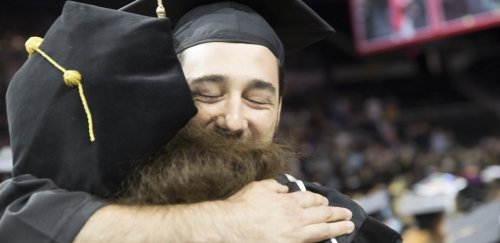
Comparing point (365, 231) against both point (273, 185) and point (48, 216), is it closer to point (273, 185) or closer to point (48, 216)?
point (273, 185)

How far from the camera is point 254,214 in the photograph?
3.60 ft

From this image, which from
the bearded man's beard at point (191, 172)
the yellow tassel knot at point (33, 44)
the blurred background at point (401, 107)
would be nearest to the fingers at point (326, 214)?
the bearded man's beard at point (191, 172)

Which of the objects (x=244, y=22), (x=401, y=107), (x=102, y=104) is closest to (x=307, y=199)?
(x=102, y=104)

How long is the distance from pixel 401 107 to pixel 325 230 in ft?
45.9

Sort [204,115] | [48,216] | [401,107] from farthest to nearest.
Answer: [401,107] → [204,115] → [48,216]

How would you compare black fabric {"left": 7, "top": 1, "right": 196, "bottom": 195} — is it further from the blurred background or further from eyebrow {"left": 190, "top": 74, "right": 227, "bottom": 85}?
the blurred background

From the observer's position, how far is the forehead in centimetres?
137

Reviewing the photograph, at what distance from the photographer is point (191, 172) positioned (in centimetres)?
108

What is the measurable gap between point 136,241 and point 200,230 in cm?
10

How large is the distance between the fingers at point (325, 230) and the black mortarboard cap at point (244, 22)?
470 mm

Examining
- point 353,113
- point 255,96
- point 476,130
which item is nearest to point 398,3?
point 353,113

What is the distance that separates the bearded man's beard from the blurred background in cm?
26

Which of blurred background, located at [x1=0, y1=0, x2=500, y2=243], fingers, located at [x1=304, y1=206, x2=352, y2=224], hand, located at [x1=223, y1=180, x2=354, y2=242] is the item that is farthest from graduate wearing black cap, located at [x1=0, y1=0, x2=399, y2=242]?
blurred background, located at [x1=0, y1=0, x2=500, y2=243]

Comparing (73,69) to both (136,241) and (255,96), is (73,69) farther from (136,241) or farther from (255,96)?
(255,96)
